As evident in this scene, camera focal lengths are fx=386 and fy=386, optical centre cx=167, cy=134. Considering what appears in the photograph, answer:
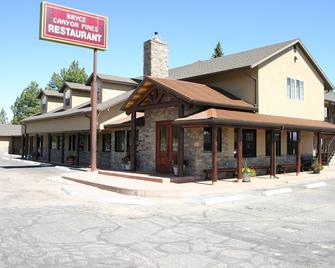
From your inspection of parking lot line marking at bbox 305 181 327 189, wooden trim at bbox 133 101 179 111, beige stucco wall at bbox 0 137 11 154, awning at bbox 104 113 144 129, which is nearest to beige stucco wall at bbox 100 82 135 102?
awning at bbox 104 113 144 129

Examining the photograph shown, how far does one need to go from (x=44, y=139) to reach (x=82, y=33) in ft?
56.4

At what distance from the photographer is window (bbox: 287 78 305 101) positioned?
871 inches

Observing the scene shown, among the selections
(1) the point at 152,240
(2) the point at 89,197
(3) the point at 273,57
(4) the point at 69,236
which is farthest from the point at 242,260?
(3) the point at 273,57

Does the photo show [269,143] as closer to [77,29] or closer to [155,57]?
[155,57]

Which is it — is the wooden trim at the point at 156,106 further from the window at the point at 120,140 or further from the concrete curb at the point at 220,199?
the concrete curb at the point at 220,199

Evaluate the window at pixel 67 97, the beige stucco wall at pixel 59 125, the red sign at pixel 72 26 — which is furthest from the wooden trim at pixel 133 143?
the window at pixel 67 97

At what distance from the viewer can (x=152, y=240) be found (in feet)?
23.5

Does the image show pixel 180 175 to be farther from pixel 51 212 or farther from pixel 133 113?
pixel 51 212

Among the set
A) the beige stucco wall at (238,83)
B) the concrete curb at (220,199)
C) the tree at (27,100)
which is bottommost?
the concrete curb at (220,199)

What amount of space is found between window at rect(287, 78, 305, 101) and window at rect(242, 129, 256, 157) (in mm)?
4255

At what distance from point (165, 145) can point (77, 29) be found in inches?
326

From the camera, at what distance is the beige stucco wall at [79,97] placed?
30984 millimetres

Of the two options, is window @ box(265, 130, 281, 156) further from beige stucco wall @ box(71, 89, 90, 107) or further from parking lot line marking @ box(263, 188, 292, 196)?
beige stucco wall @ box(71, 89, 90, 107)

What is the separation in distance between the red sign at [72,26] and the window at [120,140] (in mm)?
5109
